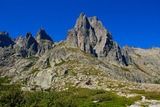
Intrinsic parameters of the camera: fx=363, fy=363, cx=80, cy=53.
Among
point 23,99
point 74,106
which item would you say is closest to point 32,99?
point 23,99

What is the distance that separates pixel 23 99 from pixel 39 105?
11156 mm

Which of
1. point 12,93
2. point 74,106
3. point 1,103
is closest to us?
point 1,103

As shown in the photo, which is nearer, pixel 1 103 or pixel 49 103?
pixel 1 103

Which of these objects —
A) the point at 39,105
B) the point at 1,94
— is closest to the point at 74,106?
the point at 39,105

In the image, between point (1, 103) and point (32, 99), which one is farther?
point (32, 99)

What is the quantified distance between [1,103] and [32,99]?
96.6 ft

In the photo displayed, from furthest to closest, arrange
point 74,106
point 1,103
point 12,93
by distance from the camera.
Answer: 1. point 74,106
2. point 12,93
3. point 1,103

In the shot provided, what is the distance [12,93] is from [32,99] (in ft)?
56.4

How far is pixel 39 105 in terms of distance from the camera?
7141 inches

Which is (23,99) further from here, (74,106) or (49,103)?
(74,106)

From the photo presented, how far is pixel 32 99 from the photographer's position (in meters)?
198

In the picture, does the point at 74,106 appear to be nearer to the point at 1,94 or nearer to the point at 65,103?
the point at 65,103

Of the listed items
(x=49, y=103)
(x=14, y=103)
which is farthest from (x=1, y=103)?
(x=49, y=103)

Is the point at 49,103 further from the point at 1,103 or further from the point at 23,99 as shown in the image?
the point at 1,103
